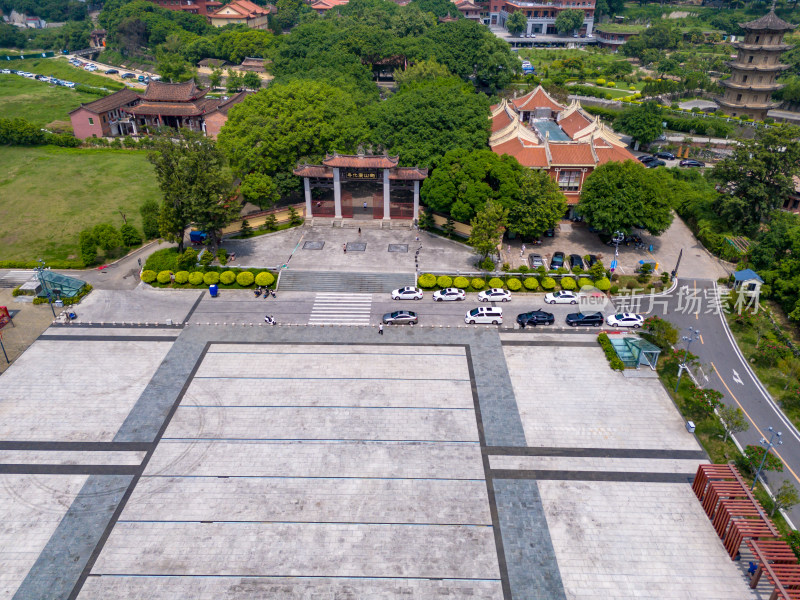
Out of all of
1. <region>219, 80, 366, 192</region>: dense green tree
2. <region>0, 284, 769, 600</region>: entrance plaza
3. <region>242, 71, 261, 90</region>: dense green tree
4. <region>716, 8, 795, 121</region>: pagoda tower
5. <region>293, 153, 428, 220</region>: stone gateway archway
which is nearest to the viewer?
<region>0, 284, 769, 600</region>: entrance plaza

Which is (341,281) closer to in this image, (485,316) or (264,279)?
(264,279)

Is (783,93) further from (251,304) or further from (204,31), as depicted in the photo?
(204,31)

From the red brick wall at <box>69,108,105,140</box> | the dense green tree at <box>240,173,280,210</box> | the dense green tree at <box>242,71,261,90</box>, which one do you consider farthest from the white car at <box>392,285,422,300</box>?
the dense green tree at <box>242,71,261,90</box>

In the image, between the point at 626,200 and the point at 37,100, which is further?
the point at 37,100

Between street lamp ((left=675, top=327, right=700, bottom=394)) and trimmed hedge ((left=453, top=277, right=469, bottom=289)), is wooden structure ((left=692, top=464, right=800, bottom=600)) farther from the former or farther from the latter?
trimmed hedge ((left=453, top=277, right=469, bottom=289))

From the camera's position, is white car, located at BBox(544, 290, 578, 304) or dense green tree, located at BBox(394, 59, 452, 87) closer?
white car, located at BBox(544, 290, 578, 304)

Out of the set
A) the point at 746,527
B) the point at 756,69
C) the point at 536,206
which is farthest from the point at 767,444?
the point at 756,69
